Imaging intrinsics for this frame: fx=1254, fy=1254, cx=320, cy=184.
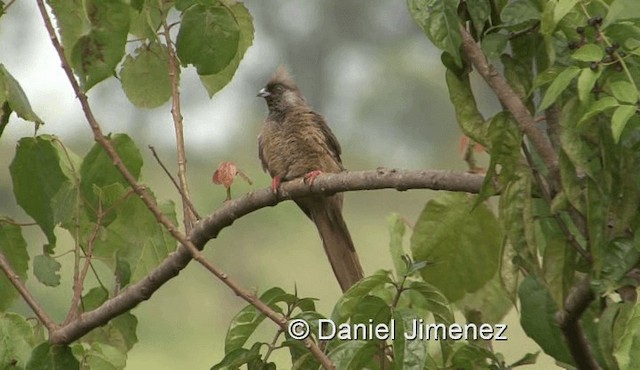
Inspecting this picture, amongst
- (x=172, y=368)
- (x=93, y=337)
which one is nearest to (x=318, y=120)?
(x=93, y=337)

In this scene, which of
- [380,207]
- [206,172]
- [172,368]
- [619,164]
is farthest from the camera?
[206,172]

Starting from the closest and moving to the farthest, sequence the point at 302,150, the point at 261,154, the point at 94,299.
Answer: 1. the point at 94,299
2. the point at 302,150
3. the point at 261,154

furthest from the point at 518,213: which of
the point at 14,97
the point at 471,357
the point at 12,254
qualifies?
the point at 12,254

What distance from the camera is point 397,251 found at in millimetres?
2115

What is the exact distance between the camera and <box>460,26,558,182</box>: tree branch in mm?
1456

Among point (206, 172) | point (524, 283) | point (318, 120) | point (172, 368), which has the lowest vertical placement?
point (524, 283)

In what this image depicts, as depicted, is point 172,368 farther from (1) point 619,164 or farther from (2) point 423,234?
(1) point 619,164

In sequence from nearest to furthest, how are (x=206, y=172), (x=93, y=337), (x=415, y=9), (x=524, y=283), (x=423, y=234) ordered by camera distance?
(x=415, y=9) → (x=524, y=283) → (x=423, y=234) → (x=93, y=337) → (x=206, y=172)

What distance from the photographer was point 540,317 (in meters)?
1.66

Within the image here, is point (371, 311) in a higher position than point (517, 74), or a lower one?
lower

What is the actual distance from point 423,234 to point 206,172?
23.0 ft

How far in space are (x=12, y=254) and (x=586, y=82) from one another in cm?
120

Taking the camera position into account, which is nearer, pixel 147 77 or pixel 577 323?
pixel 577 323

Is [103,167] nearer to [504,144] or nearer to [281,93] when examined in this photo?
[504,144]
